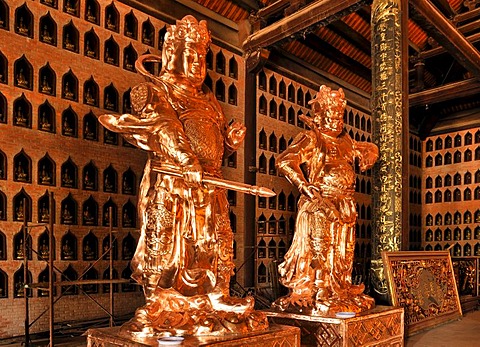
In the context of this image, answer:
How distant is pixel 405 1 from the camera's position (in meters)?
5.37

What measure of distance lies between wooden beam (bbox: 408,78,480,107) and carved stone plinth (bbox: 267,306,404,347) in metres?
6.95

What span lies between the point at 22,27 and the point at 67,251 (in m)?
2.46

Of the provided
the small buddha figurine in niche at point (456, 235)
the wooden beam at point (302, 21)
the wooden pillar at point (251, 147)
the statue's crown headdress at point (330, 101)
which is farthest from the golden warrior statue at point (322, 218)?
the small buddha figurine in niche at point (456, 235)

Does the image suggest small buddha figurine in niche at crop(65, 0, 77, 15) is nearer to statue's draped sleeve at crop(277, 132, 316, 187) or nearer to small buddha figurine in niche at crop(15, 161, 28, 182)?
small buddha figurine in niche at crop(15, 161, 28, 182)

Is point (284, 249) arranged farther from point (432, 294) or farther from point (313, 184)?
point (313, 184)

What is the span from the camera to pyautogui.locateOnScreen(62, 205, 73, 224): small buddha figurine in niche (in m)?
5.32

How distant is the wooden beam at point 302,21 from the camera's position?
20.0ft

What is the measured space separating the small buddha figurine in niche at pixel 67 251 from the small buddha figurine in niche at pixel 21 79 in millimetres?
1748

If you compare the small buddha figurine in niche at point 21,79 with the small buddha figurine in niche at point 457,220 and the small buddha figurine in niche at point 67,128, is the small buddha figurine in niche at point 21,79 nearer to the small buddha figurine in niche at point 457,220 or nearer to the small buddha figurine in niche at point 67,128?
the small buddha figurine in niche at point 67,128

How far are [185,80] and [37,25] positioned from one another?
3.03m

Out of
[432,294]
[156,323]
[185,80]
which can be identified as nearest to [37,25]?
[185,80]

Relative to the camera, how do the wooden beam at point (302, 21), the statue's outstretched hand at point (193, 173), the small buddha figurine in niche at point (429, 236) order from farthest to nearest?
the small buddha figurine in niche at point (429, 236) < the wooden beam at point (302, 21) < the statue's outstretched hand at point (193, 173)

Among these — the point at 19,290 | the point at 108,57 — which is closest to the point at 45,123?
the point at 108,57

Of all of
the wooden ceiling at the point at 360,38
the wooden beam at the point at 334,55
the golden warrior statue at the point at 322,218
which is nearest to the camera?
the golden warrior statue at the point at 322,218
